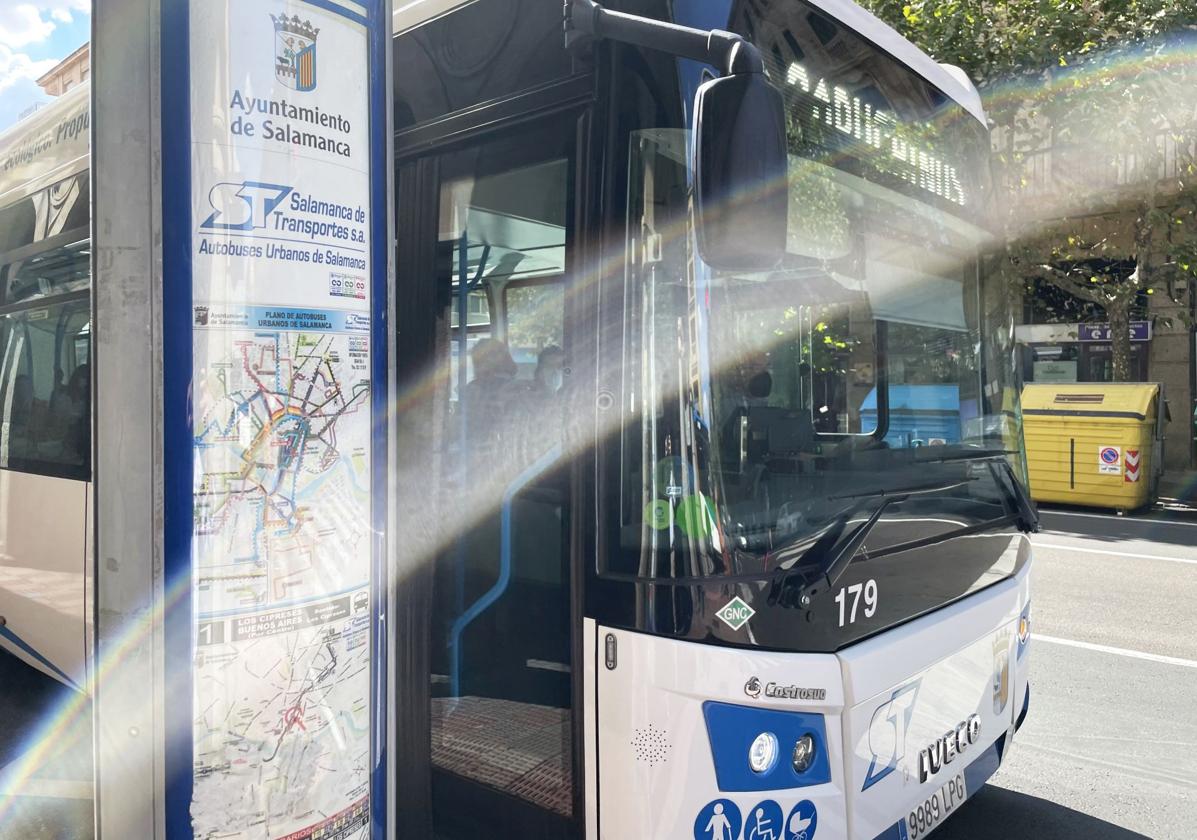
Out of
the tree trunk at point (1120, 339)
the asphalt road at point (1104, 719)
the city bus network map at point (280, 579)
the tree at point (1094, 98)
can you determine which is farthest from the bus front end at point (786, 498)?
the tree trunk at point (1120, 339)

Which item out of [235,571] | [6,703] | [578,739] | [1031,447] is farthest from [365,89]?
[1031,447]

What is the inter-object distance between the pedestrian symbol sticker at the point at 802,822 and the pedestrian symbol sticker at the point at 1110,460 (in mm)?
12229

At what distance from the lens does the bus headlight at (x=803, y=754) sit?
2473mm

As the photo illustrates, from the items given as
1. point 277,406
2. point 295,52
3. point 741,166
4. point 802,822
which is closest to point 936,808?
point 802,822

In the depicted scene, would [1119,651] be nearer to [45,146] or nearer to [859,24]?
[859,24]

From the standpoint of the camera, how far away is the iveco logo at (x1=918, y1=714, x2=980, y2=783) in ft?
9.56

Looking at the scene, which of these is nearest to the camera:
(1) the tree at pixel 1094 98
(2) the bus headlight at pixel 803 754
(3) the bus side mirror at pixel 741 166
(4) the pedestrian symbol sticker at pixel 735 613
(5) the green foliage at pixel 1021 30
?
(3) the bus side mirror at pixel 741 166

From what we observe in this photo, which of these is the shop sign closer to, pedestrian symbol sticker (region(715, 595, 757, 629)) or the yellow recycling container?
the yellow recycling container

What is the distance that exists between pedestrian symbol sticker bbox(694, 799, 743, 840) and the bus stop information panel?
86cm

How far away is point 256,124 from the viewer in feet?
6.40

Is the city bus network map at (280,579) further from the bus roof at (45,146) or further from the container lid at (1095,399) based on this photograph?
the container lid at (1095,399)

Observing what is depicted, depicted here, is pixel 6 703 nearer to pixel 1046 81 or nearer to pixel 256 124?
pixel 256 124

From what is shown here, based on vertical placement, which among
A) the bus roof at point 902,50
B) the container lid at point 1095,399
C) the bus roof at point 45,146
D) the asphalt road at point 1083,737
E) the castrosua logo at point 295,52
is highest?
the bus roof at point 45,146

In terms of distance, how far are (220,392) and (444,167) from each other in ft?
4.08
